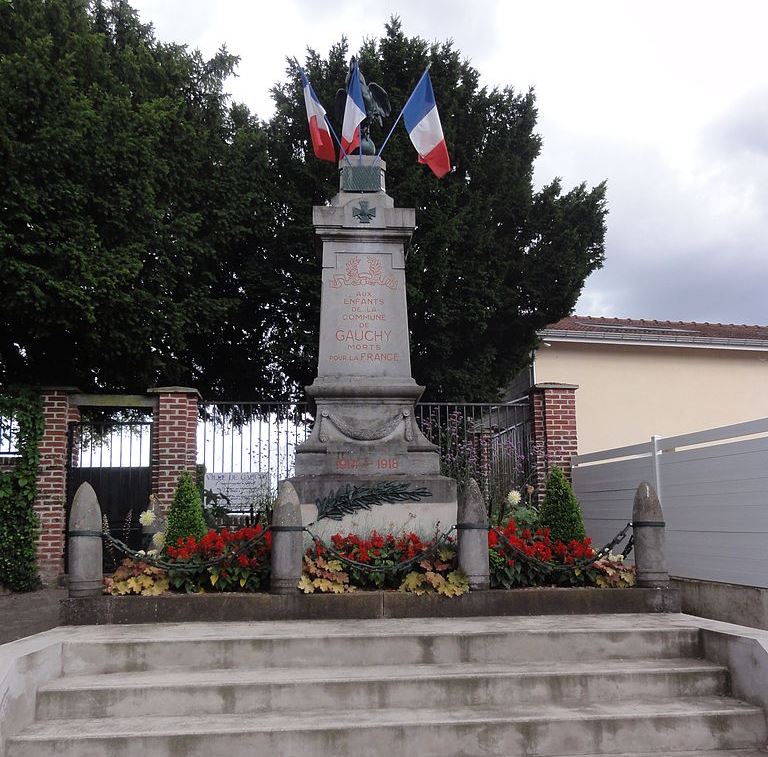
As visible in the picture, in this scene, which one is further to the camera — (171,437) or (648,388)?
(648,388)

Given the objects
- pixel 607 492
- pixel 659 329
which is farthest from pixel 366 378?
pixel 659 329

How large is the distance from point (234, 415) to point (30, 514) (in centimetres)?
350

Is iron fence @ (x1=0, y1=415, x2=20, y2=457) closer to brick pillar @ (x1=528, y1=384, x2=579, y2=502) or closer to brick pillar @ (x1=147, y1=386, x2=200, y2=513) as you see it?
brick pillar @ (x1=147, y1=386, x2=200, y2=513)

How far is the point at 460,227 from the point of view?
1466 cm

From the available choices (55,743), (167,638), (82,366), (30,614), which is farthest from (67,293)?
(55,743)

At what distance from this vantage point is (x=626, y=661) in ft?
17.6

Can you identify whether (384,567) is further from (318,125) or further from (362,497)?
(318,125)

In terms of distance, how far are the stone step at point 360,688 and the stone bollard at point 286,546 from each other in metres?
1.06

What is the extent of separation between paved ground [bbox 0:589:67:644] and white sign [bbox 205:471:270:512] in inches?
98.8

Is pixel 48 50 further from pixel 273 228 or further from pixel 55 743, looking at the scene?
pixel 55 743

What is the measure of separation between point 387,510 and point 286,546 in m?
1.67

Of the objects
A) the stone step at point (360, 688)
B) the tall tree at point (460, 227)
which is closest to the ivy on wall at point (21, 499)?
the tall tree at point (460, 227)

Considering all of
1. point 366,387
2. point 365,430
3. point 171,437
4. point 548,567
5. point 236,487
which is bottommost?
point 548,567

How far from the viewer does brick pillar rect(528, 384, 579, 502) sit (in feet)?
37.9
